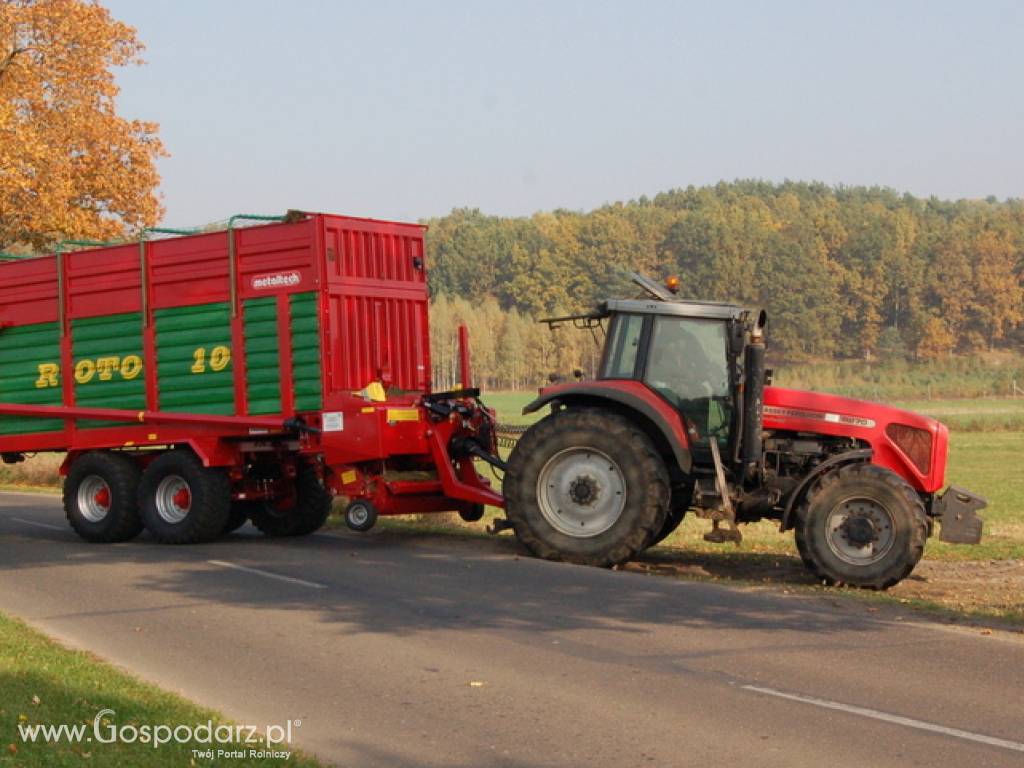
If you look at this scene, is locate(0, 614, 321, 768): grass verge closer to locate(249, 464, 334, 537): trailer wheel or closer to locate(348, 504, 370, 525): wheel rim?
locate(348, 504, 370, 525): wheel rim

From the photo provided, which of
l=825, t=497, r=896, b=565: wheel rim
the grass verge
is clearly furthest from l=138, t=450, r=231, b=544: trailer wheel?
l=825, t=497, r=896, b=565: wheel rim

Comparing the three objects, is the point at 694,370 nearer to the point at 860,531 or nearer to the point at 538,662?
the point at 860,531

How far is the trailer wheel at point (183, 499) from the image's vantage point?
16312 millimetres

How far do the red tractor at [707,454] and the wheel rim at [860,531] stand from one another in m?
0.01

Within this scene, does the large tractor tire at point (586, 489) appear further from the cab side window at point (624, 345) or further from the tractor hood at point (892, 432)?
the tractor hood at point (892, 432)

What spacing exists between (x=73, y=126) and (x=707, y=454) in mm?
21012

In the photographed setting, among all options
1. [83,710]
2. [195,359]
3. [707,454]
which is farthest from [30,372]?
[83,710]

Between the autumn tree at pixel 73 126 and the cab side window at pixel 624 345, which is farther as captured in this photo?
the autumn tree at pixel 73 126

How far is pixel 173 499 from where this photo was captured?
16703mm

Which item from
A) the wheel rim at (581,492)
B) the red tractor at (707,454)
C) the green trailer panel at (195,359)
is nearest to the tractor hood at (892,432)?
the red tractor at (707,454)

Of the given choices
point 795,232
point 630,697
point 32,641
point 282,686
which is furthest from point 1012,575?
point 795,232

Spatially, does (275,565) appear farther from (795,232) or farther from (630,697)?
(795,232)

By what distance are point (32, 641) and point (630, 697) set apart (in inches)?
170

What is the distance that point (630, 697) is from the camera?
820cm
